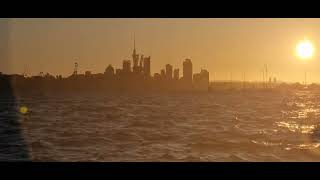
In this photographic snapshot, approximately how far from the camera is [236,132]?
101 feet

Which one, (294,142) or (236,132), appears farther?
(236,132)

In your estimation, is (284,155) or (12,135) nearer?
(284,155)
